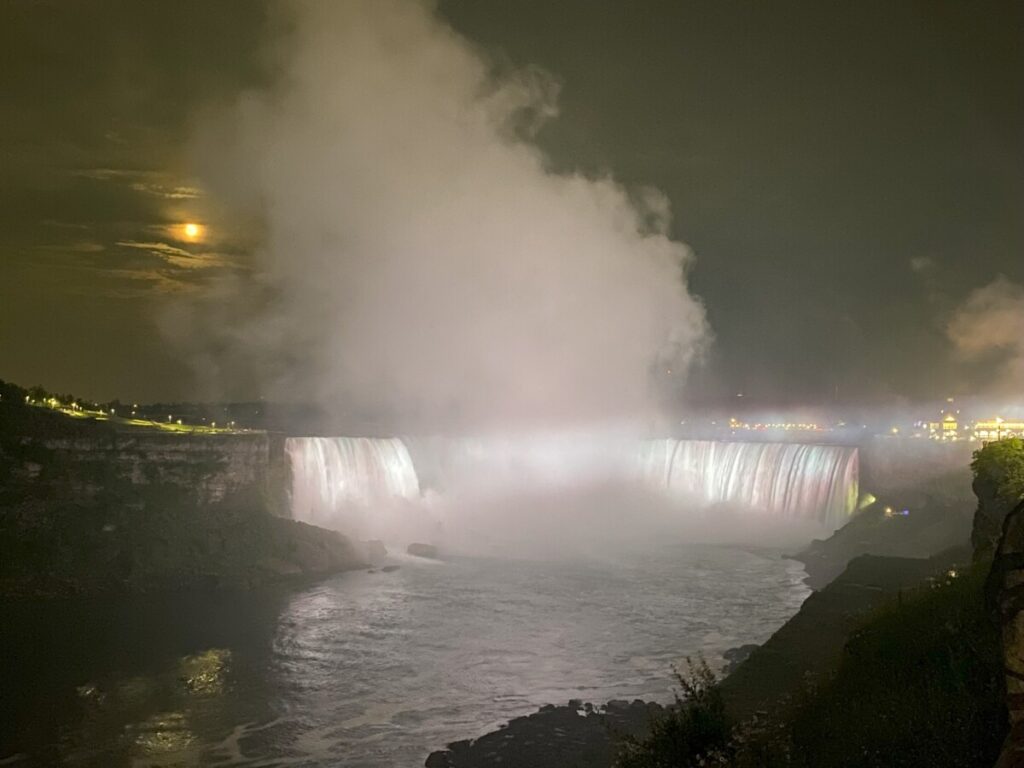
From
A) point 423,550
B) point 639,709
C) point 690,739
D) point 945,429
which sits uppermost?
point 945,429

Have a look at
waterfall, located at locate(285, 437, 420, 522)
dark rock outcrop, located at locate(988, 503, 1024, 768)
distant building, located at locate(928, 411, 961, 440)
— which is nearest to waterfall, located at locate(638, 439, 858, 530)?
distant building, located at locate(928, 411, 961, 440)

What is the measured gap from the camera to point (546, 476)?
73.6 metres

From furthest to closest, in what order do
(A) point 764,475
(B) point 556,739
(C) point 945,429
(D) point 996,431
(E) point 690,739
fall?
(C) point 945,429
(A) point 764,475
(D) point 996,431
(B) point 556,739
(E) point 690,739

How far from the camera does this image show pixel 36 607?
29672mm

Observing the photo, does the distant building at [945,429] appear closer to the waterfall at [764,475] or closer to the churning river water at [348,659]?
the waterfall at [764,475]

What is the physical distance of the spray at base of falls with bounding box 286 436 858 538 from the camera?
1817 inches

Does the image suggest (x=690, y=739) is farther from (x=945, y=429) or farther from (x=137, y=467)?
(x=945, y=429)

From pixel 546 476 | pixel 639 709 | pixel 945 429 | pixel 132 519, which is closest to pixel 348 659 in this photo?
pixel 639 709

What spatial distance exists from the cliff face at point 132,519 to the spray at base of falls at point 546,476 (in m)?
7.44

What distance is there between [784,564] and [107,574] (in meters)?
31.2

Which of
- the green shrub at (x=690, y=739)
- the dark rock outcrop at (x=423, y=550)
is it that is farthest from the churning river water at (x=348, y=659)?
the green shrub at (x=690, y=739)

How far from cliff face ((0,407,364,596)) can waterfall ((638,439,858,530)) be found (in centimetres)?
2691

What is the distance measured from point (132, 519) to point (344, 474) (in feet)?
51.1

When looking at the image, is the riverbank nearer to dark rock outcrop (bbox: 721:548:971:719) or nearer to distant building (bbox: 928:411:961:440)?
dark rock outcrop (bbox: 721:548:971:719)
